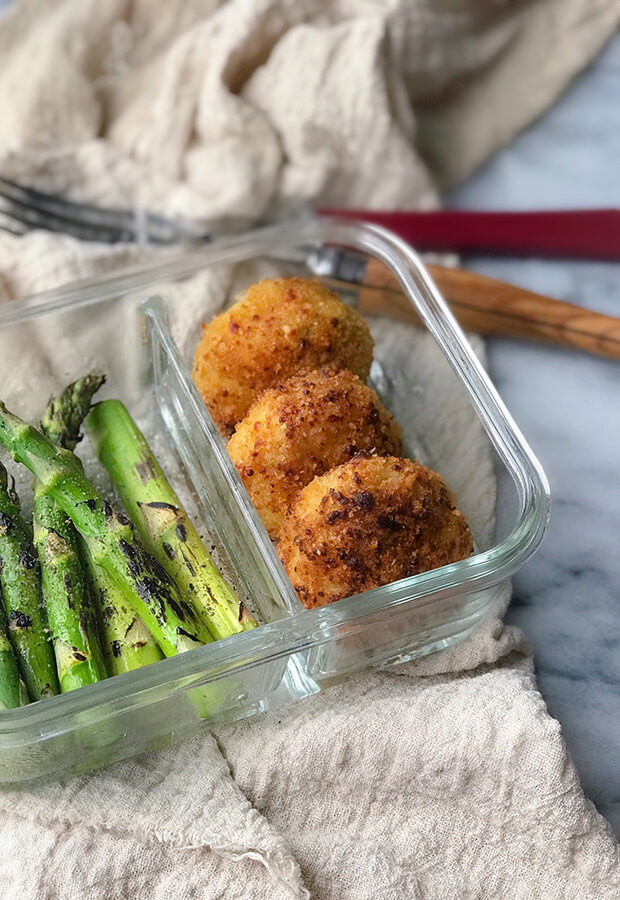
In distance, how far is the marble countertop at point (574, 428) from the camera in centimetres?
228

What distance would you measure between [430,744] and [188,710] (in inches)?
19.5

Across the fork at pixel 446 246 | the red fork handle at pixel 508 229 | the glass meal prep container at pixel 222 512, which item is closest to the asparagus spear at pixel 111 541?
the glass meal prep container at pixel 222 512

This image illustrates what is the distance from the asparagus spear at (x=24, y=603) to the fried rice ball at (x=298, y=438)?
0.50 m

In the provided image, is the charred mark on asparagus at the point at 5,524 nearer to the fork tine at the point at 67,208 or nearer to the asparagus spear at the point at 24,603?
the asparagus spear at the point at 24,603

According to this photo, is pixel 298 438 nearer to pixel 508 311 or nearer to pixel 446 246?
pixel 508 311

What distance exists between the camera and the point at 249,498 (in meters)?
2.16

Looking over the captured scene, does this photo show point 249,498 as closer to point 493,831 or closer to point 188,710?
point 188,710

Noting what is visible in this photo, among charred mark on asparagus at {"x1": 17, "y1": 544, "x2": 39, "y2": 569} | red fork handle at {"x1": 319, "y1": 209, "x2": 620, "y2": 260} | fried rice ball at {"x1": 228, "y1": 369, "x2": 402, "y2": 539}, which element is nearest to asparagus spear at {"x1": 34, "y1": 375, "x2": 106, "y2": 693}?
charred mark on asparagus at {"x1": 17, "y1": 544, "x2": 39, "y2": 569}

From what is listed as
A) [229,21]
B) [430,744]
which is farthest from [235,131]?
[430,744]

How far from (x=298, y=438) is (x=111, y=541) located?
1.51 feet

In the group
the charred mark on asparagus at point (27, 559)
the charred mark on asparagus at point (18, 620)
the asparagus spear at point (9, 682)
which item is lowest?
the asparagus spear at point (9, 682)

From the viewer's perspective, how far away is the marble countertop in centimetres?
228

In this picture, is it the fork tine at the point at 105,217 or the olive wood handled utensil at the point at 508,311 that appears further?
the fork tine at the point at 105,217

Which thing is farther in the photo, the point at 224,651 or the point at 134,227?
the point at 134,227
